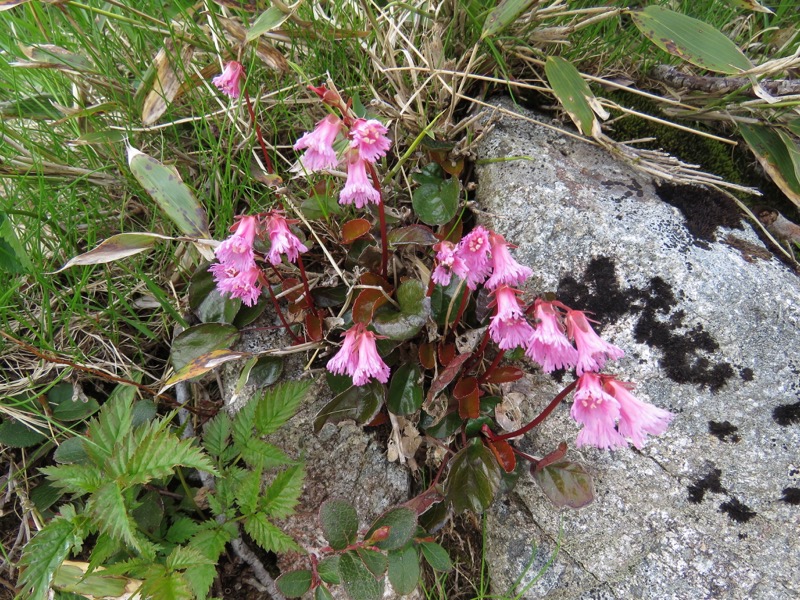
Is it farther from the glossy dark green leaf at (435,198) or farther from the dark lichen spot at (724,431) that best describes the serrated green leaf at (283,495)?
the dark lichen spot at (724,431)

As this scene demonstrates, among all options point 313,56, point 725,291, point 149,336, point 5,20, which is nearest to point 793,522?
point 725,291

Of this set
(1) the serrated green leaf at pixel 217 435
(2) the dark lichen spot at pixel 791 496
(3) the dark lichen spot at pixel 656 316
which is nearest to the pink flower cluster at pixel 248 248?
(1) the serrated green leaf at pixel 217 435

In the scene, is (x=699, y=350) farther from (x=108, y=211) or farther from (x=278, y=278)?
(x=108, y=211)

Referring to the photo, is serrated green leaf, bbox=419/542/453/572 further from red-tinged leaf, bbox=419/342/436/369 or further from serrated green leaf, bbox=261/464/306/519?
red-tinged leaf, bbox=419/342/436/369

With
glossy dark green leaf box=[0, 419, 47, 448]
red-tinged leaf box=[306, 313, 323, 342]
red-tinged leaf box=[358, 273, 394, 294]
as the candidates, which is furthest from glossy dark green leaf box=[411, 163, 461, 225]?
glossy dark green leaf box=[0, 419, 47, 448]

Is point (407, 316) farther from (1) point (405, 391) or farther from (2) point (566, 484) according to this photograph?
(2) point (566, 484)
